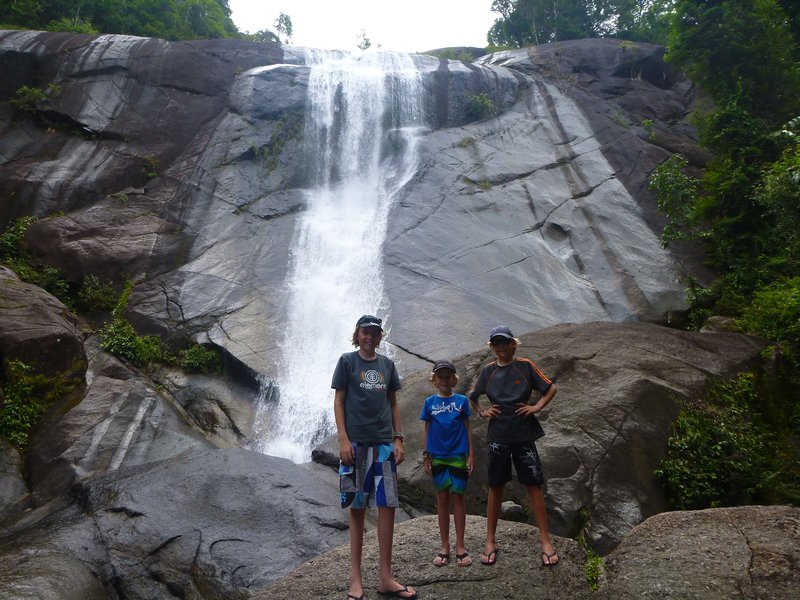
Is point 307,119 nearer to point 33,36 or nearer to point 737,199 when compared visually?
point 33,36

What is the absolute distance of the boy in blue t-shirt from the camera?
4254 mm

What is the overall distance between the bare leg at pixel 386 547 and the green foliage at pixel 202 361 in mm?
8732

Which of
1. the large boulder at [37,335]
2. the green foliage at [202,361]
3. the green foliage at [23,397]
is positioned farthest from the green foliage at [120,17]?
the green foliage at [23,397]

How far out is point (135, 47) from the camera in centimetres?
1936

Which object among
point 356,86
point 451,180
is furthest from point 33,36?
point 451,180

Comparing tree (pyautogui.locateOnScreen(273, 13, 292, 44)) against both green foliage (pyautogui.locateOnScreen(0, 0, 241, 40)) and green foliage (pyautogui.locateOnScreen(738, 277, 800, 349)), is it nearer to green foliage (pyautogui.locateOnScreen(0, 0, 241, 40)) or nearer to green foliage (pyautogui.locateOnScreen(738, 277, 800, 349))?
green foliage (pyautogui.locateOnScreen(0, 0, 241, 40))

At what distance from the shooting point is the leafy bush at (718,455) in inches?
250

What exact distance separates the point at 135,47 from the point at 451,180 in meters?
12.5

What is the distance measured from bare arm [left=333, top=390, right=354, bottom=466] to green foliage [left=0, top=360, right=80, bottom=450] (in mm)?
6998

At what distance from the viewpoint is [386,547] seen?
3.96 meters

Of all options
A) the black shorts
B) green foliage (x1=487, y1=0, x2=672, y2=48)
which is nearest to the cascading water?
the black shorts

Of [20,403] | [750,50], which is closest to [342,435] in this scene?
[20,403]

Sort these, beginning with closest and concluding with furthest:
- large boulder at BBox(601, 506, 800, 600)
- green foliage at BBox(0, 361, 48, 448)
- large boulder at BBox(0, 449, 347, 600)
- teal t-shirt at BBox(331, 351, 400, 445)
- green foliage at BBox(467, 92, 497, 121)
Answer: large boulder at BBox(601, 506, 800, 600) → teal t-shirt at BBox(331, 351, 400, 445) → large boulder at BBox(0, 449, 347, 600) → green foliage at BBox(0, 361, 48, 448) → green foliage at BBox(467, 92, 497, 121)

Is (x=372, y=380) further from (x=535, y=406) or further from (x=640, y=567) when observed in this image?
(x=640, y=567)
